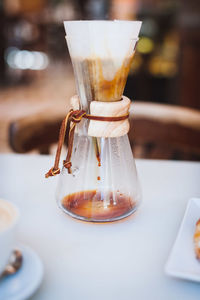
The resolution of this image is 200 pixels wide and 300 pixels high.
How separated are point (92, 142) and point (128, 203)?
3.9 inches

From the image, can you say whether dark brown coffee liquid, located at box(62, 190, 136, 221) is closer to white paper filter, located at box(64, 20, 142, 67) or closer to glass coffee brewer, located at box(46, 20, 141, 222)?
glass coffee brewer, located at box(46, 20, 141, 222)

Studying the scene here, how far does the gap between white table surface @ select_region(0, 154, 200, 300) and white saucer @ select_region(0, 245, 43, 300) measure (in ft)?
0.08

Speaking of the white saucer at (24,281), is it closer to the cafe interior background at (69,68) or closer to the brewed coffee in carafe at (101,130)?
the brewed coffee in carafe at (101,130)

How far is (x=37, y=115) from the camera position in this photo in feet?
3.30

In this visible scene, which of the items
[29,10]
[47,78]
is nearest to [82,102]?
[47,78]

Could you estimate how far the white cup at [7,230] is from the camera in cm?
35

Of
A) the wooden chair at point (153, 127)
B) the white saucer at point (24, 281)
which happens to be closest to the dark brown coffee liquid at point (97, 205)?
the white saucer at point (24, 281)

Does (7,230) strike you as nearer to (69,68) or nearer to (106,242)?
(106,242)

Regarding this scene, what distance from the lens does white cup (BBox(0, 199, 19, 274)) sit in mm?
352

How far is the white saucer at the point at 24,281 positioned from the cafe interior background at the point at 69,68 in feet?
1.46

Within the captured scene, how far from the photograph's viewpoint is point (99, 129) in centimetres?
48

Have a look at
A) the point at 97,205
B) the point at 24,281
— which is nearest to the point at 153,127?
the point at 97,205

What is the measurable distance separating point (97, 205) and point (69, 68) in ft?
21.8

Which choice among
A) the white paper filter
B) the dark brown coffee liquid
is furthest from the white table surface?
the white paper filter
